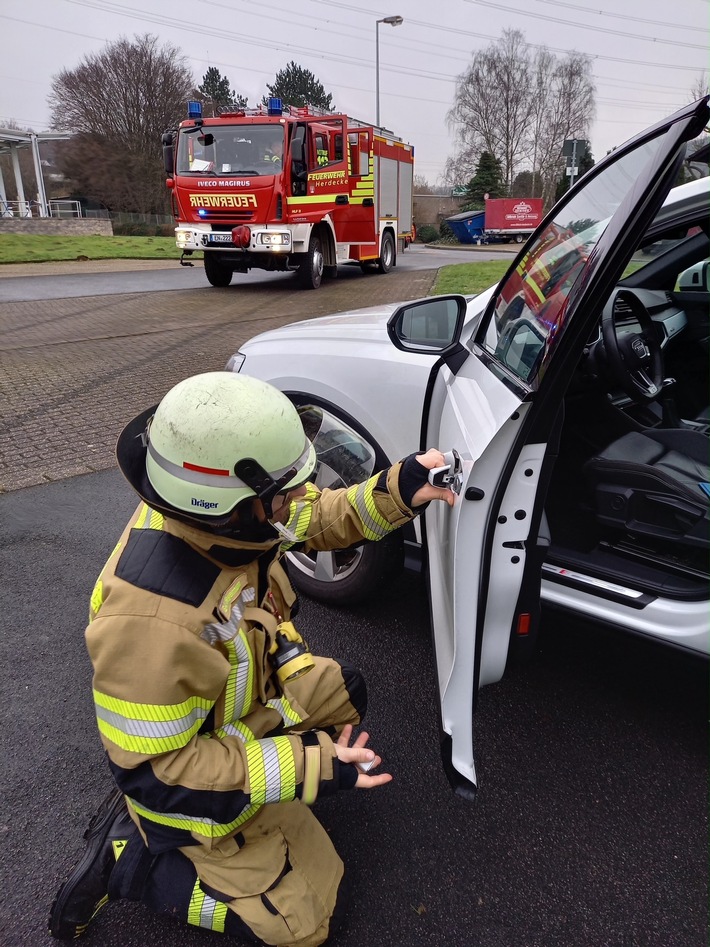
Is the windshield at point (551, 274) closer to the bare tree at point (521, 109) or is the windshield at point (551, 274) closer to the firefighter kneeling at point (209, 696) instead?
the firefighter kneeling at point (209, 696)

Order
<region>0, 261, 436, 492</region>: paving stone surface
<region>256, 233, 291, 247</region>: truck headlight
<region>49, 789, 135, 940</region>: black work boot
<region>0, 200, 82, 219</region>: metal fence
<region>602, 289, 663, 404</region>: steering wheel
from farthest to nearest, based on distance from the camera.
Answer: <region>0, 200, 82, 219</region>: metal fence → <region>256, 233, 291, 247</region>: truck headlight → <region>0, 261, 436, 492</region>: paving stone surface → <region>602, 289, 663, 404</region>: steering wheel → <region>49, 789, 135, 940</region>: black work boot

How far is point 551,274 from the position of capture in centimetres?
210


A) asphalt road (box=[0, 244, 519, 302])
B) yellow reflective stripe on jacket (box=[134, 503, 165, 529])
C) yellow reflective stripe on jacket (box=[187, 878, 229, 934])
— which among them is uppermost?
yellow reflective stripe on jacket (box=[134, 503, 165, 529])

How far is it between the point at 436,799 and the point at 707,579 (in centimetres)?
102

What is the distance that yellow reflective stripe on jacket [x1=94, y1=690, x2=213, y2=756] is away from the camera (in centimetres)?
132

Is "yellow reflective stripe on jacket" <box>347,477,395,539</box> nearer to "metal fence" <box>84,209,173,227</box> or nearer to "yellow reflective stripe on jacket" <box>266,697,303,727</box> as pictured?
"yellow reflective stripe on jacket" <box>266,697,303,727</box>

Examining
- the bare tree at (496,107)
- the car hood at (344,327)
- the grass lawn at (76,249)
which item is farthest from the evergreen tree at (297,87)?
the car hood at (344,327)

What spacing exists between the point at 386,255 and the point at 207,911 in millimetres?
16987

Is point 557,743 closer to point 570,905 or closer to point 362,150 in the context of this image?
point 570,905

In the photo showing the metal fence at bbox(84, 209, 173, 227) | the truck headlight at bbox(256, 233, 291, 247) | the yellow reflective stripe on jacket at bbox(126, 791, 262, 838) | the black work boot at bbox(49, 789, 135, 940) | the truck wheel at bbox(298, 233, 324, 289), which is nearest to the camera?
the yellow reflective stripe on jacket at bbox(126, 791, 262, 838)

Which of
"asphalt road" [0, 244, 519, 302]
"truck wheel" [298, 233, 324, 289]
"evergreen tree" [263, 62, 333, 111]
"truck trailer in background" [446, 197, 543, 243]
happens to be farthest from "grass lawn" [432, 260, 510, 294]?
"evergreen tree" [263, 62, 333, 111]

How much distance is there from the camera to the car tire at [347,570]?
2605 millimetres

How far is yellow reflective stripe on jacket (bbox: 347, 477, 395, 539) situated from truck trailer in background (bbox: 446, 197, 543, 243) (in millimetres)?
33781

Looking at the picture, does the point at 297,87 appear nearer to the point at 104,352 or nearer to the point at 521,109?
the point at 521,109
